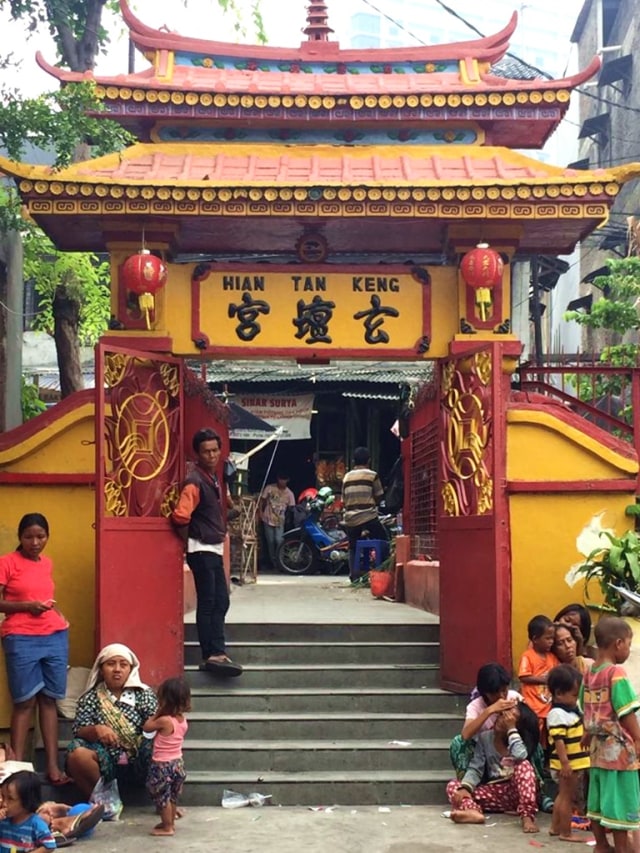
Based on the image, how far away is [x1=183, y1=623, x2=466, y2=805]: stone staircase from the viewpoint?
7.20 m

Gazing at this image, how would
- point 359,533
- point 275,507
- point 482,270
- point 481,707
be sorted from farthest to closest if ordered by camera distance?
point 275,507 < point 359,533 < point 482,270 < point 481,707

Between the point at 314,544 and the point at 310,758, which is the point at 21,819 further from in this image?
the point at 314,544

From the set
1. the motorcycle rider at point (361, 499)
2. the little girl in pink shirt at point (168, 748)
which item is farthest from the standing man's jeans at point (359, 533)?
the little girl in pink shirt at point (168, 748)

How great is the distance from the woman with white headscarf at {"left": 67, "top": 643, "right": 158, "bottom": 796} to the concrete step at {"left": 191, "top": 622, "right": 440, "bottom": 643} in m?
1.92

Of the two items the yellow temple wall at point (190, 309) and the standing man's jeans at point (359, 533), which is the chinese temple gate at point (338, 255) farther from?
the standing man's jeans at point (359, 533)

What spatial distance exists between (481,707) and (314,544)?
11.0 m

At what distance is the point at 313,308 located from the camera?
8711 millimetres

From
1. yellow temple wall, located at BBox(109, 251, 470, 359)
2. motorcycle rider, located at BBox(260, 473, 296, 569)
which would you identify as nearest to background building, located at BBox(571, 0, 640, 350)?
motorcycle rider, located at BBox(260, 473, 296, 569)

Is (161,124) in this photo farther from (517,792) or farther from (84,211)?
(517,792)

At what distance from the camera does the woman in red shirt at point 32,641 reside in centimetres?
705

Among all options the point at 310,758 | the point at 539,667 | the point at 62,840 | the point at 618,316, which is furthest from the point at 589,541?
the point at 618,316

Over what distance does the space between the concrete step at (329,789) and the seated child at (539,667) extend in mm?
755

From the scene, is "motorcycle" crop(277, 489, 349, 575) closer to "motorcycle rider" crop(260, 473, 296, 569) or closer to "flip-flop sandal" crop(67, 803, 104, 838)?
"motorcycle rider" crop(260, 473, 296, 569)

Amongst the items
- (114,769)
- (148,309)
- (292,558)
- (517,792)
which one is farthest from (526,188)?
(292,558)
